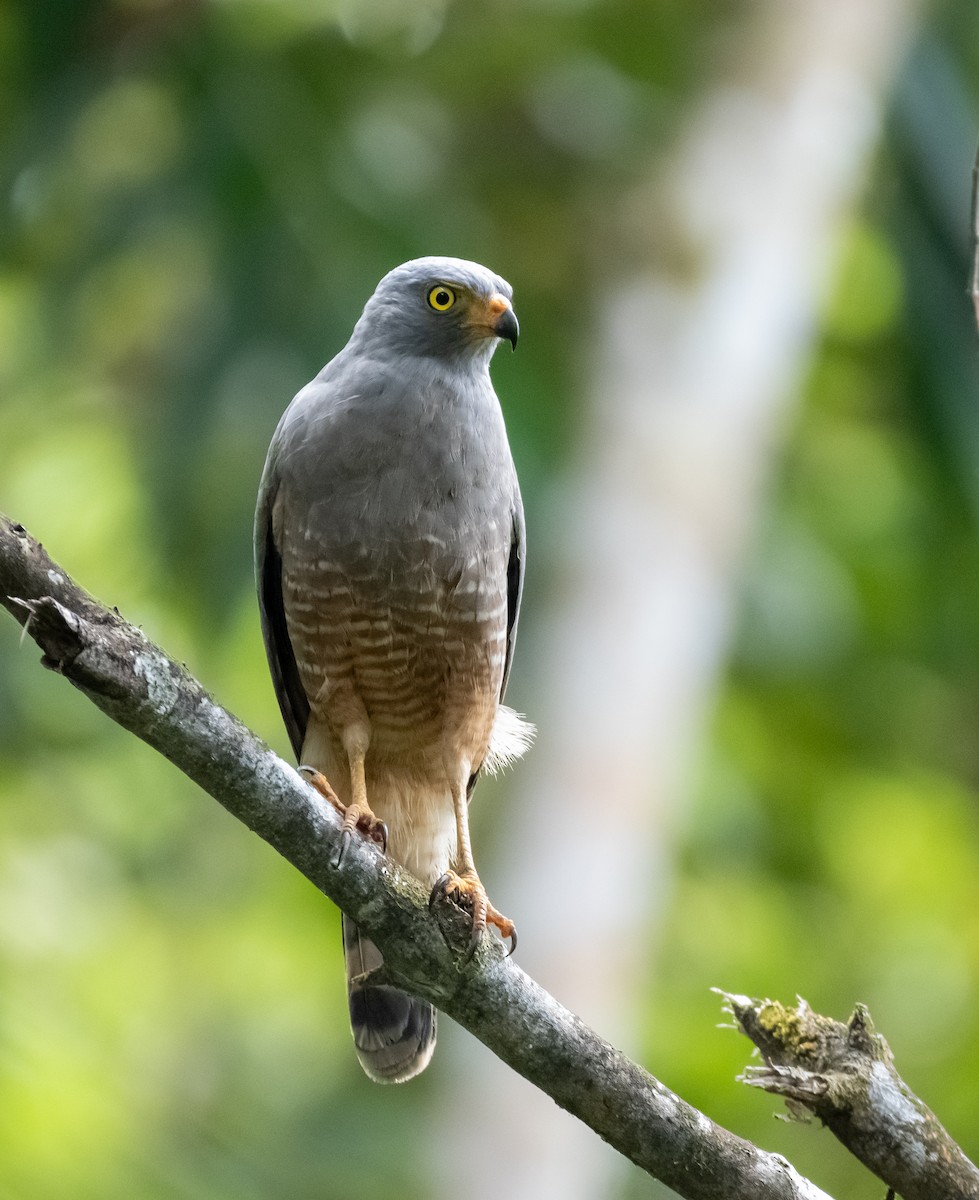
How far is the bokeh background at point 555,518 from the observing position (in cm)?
855

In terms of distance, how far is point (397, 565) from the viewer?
4.14m

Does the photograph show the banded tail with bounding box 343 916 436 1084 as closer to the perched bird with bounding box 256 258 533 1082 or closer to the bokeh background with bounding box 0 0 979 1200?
the perched bird with bounding box 256 258 533 1082

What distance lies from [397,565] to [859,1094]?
182 centimetres

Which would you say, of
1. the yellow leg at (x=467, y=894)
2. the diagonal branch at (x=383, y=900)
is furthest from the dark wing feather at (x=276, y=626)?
the diagonal branch at (x=383, y=900)

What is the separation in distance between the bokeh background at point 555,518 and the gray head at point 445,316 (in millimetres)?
3938

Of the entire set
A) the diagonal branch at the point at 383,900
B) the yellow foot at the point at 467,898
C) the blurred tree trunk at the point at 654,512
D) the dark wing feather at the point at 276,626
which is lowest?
the diagonal branch at the point at 383,900

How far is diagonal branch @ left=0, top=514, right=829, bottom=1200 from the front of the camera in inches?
110

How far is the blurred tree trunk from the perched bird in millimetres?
3331

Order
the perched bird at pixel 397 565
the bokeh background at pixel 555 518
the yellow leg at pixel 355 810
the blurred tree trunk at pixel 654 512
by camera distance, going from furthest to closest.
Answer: the bokeh background at pixel 555 518, the blurred tree trunk at pixel 654 512, the perched bird at pixel 397 565, the yellow leg at pixel 355 810

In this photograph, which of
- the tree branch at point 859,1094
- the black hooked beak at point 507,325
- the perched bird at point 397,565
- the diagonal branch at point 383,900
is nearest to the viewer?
the diagonal branch at point 383,900

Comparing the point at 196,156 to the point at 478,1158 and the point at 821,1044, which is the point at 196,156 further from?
the point at 821,1044

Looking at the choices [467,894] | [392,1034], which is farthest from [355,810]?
[392,1034]

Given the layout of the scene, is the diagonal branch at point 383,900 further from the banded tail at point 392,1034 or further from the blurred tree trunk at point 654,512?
the blurred tree trunk at point 654,512

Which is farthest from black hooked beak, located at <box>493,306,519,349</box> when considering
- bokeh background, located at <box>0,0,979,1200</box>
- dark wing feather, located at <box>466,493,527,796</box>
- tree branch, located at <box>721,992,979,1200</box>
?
bokeh background, located at <box>0,0,979,1200</box>
